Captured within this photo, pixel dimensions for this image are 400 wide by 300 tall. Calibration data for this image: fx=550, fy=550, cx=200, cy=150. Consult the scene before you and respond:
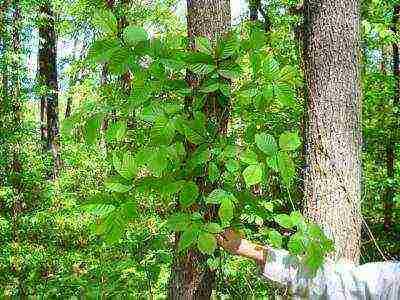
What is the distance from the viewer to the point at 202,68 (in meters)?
2.23

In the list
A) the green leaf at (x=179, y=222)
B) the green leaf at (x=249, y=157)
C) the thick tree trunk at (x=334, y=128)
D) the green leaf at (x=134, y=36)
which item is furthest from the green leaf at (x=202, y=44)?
the thick tree trunk at (x=334, y=128)

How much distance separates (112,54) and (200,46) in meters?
0.36

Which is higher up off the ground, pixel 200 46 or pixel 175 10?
pixel 175 10

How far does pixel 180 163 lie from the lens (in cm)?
233

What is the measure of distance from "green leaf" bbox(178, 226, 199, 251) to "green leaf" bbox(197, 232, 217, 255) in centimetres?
2

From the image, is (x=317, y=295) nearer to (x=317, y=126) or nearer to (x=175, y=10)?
(x=317, y=126)

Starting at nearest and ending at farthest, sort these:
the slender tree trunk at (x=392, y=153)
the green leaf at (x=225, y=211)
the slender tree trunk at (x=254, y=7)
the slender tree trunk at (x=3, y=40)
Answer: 1. the green leaf at (x=225, y=211)
2. the slender tree trunk at (x=3, y=40)
3. the slender tree trunk at (x=392, y=153)
4. the slender tree trunk at (x=254, y=7)

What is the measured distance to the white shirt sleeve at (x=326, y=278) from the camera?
2766 mm

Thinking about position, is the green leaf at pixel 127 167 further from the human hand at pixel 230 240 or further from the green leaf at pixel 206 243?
the human hand at pixel 230 240

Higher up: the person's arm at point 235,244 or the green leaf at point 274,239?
the green leaf at point 274,239

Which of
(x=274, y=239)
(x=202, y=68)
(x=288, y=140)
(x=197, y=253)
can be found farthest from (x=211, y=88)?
(x=197, y=253)

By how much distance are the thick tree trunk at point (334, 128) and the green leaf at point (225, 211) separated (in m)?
1.13

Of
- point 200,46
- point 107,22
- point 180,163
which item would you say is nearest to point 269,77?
point 200,46

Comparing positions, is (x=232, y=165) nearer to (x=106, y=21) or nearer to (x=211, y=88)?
(x=211, y=88)
